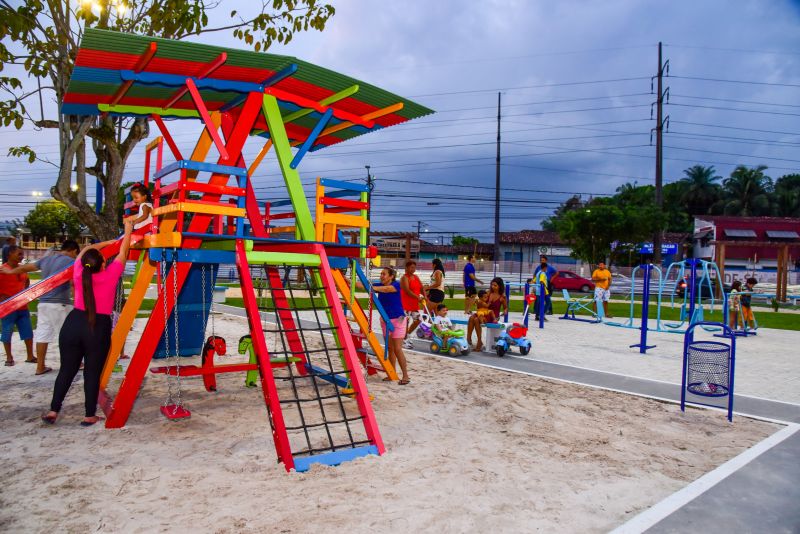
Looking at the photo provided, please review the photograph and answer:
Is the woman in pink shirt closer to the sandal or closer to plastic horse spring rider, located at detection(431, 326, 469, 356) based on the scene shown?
the sandal

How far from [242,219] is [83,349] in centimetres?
209

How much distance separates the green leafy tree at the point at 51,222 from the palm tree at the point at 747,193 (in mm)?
82914

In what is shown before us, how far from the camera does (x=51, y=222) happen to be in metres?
70.5

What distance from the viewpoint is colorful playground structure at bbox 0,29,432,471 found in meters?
5.55

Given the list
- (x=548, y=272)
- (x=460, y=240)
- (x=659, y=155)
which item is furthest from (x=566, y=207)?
(x=548, y=272)

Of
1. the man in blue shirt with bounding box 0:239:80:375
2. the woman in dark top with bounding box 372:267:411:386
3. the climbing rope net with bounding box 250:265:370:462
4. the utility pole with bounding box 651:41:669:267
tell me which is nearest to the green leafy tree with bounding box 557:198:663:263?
the utility pole with bounding box 651:41:669:267

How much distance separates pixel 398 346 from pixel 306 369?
147cm

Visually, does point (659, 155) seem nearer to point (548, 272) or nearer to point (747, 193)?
point (548, 272)

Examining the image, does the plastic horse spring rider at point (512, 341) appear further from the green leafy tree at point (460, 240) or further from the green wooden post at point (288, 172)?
the green leafy tree at point (460, 240)

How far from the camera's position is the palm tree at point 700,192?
249 ft

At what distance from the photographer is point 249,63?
6105 mm

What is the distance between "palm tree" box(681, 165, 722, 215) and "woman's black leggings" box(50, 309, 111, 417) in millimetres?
82970

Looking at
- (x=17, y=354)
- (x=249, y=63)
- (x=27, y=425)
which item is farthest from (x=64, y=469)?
(x=17, y=354)

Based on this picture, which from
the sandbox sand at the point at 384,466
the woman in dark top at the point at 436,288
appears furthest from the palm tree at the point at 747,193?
the sandbox sand at the point at 384,466
